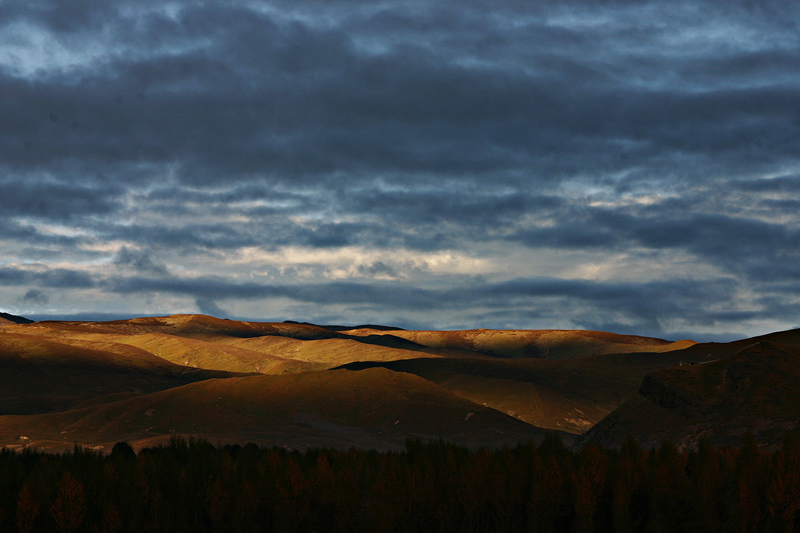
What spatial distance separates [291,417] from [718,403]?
317 ft

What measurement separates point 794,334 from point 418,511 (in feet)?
434

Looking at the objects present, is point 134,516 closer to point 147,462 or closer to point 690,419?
point 147,462

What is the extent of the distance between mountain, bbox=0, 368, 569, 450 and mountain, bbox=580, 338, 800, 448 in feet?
186

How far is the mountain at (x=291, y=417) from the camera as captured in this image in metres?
122

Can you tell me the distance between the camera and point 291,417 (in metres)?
142

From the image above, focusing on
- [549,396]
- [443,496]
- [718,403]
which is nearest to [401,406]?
[549,396]

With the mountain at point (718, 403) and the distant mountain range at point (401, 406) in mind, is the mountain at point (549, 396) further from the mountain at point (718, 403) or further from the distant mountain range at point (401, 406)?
the mountain at point (718, 403)

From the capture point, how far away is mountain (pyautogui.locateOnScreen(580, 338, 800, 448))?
55.6 m

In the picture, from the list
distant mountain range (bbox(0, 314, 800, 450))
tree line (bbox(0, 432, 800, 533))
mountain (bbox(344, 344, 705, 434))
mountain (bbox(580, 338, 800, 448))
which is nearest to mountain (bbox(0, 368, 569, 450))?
distant mountain range (bbox(0, 314, 800, 450))

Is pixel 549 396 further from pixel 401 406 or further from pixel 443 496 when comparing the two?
pixel 443 496

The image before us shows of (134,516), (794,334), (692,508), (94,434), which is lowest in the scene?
(94,434)

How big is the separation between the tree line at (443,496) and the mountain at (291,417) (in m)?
63.5

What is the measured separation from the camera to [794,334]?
149 m

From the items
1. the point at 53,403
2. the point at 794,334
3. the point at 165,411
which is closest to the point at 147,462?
the point at 165,411
